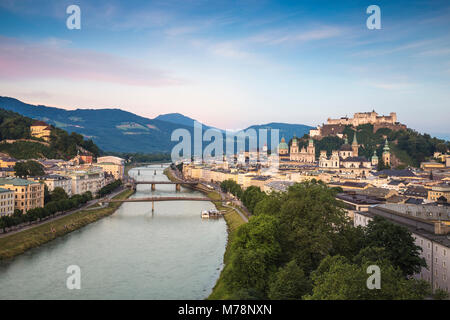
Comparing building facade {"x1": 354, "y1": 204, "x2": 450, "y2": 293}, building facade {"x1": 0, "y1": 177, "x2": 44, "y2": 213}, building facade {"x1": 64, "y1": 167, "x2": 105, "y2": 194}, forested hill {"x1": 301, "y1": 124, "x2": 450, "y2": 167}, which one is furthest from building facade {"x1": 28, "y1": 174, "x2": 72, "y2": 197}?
forested hill {"x1": 301, "y1": 124, "x2": 450, "y2": 167}

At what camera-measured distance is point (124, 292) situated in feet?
64.7

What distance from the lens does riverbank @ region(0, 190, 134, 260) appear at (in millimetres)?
25859

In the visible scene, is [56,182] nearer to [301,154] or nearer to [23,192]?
[23,192]

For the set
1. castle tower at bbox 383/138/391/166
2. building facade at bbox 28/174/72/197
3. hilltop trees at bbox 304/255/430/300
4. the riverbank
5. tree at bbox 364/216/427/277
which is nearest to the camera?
hilltop trees at bbox 304/255/430/300

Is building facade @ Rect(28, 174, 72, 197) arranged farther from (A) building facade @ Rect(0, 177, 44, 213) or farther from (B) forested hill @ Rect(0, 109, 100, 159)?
(B) forested hill @ Rect(0, 109, 100, 159)

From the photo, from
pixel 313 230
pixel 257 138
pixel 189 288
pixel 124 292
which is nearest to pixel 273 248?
pixel 313 230

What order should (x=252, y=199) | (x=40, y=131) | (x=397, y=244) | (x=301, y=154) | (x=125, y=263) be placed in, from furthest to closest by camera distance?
(x=301, y=154)
(x=40, y=131)
(x=252, y=199)
(x=125, y=263)
(x=397, y=244)

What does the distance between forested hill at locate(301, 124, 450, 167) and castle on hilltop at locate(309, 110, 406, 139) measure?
1.75 metres

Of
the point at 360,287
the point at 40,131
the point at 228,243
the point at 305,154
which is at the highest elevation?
the point at 40,131

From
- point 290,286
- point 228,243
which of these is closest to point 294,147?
point 228,243

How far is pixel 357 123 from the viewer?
4050 inches

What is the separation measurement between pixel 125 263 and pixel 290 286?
12368mm
